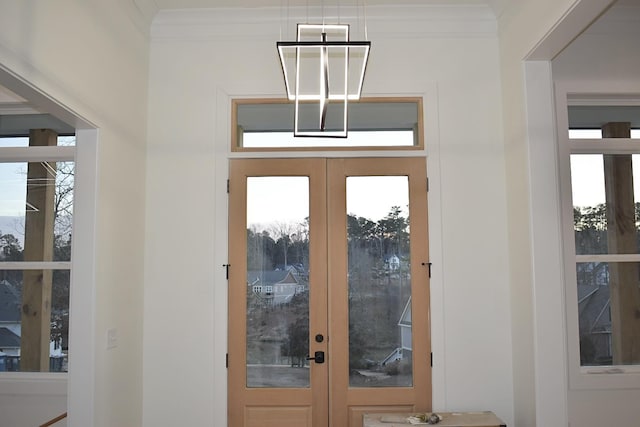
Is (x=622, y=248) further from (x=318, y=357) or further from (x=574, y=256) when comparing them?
(x=318, y=357)

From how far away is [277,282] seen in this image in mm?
3916

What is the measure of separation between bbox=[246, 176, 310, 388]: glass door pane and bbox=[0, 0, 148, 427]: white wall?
0.80 metres

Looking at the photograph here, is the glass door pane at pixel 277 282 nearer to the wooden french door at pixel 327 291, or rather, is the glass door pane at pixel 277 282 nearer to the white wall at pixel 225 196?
the wooden french door at pixel 327 291

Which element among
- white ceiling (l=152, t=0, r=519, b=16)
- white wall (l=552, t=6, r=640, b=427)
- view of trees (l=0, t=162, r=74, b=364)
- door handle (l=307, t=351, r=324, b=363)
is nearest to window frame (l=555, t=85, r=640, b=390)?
white wall (l=552, t=6, r=640, b=427)

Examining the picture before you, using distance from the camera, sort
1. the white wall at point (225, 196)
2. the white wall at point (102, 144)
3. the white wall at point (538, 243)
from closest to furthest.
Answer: the white wall at point (102, 144) → the white wall at point (538, 243) → the white wall at point (225, 196)

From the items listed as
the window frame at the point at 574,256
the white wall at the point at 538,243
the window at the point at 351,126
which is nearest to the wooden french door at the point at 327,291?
the window at the point at 351,126

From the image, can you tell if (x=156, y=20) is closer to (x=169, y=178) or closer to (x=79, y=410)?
(x=169, y=178)

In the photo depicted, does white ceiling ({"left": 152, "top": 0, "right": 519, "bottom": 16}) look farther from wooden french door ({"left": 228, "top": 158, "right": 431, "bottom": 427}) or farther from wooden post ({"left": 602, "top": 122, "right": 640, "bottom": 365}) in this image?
wooden post ({"left": 602, "top": 122, "right": 640, "bottom": 365})

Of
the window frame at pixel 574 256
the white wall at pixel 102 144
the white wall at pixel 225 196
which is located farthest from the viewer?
the white wall at pixel 225 196

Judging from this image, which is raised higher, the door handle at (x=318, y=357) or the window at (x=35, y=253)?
the window at (x=35, y=253)

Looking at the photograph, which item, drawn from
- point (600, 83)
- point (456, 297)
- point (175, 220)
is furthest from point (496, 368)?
point (175, 220)

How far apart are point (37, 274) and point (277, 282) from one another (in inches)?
71.6

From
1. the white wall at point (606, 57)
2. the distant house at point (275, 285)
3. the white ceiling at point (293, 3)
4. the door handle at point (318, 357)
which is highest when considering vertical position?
the white ceiling at point (293, 3)

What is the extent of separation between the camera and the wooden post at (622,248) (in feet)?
12.6
